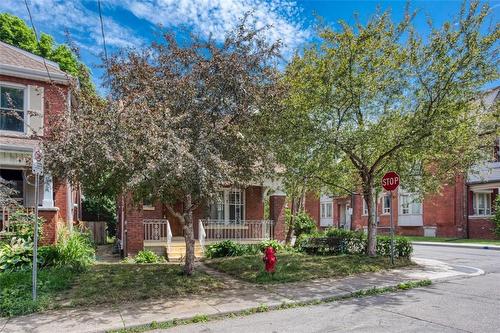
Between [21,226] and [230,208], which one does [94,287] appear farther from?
[230,208]

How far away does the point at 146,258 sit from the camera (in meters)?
14.8

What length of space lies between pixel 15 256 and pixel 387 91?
11297 millimetres

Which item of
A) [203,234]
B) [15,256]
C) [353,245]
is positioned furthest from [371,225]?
[15,256]

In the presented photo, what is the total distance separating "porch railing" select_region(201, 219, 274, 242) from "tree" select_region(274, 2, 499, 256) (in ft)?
19.9

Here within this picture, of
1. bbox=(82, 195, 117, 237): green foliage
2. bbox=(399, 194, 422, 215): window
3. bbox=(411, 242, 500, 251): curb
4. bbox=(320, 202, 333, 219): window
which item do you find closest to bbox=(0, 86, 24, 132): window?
bbox=(82, 195, 117, 237): green foliage

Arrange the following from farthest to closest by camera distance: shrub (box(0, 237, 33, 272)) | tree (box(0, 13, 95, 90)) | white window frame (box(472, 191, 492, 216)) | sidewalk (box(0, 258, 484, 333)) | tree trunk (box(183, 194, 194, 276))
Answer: white window frame (box(472, 191, 492, 216))
tree (box(0, 13, 95, 90))
shrub (box(0, 237, 33, 272))
tree trunk (box(183, 194, 194, 276))
sidewalk (box(0, 258, 484, 333))

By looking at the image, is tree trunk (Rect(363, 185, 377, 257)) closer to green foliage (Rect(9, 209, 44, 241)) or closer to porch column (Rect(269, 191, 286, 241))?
porch column (Rect(269, 191, 286, 241))

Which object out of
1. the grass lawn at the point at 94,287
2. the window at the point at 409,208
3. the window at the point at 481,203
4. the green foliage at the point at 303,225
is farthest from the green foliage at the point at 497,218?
the grass lawn at the point at 94,287

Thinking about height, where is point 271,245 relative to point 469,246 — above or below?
above

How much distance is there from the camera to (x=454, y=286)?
32.7ft

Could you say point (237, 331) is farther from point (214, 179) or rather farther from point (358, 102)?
point (358, 102)

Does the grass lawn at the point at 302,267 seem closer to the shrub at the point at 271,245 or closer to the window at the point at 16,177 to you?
the shrub at the point at 271,245

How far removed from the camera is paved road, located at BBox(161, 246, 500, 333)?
6.76 metres

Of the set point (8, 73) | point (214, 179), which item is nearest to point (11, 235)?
point (8, 73)
